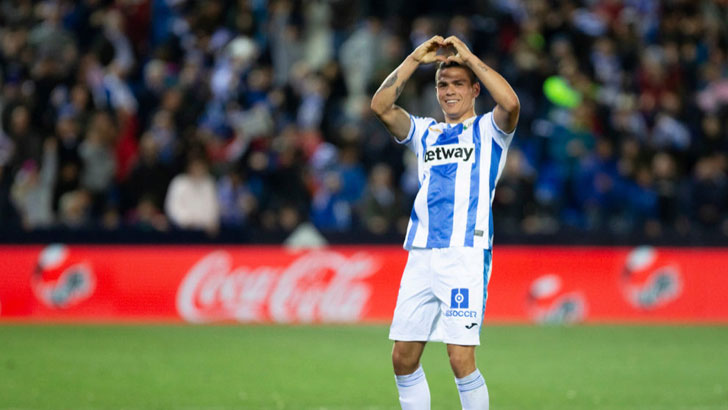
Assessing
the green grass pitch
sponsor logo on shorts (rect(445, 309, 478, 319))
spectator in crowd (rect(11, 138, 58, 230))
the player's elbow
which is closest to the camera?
sponsor logo on shorts (rect(445, 309, 478, 319))

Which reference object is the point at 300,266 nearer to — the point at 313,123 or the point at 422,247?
the point at 313,123

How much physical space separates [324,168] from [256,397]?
25.1 ft

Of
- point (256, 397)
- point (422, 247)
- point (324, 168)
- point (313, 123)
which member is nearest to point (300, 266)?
point (324, 168)

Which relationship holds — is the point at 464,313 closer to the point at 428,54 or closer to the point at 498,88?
the point at 498,88

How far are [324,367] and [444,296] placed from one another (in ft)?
15.9

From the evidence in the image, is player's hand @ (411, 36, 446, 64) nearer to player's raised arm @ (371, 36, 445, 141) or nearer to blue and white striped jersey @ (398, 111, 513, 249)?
player's raised arm @ (371, 36, 445, 141)

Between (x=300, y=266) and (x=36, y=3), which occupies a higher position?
(x=36, y=3)

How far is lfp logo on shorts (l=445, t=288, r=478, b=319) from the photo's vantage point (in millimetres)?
6570

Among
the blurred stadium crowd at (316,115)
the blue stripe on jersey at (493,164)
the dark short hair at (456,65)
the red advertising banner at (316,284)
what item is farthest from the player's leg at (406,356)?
the blurred stadium crowd at (316,115)

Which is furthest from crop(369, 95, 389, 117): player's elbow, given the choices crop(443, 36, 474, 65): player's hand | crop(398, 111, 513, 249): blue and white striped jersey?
crop(443, 36, 474, 65): player's hand

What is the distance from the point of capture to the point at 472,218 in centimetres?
668

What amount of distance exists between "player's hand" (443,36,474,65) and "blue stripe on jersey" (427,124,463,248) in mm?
404

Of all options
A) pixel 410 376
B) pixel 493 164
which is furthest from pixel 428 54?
pixel 410 376

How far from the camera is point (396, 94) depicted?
702 cm
